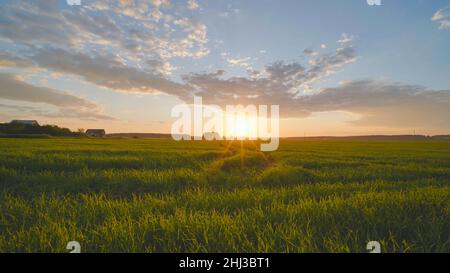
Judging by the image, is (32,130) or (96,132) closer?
(32,130)

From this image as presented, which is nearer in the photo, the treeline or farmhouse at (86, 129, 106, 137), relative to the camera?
the treeline

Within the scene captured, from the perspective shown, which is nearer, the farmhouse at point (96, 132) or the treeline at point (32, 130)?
the treeline at point (32, 130)

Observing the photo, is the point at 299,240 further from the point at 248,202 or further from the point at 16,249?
the point at 16,249

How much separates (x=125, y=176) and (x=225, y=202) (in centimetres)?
364

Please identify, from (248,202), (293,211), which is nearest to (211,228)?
(293,211)

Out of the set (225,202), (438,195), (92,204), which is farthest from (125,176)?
(438,195)

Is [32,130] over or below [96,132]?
below

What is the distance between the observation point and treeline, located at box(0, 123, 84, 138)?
5309 cm

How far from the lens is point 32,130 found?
56.7 meters

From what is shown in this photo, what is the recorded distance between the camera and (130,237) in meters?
2.47

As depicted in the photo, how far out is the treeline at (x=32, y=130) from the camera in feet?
174

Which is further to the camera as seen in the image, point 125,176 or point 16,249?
point 125,176
